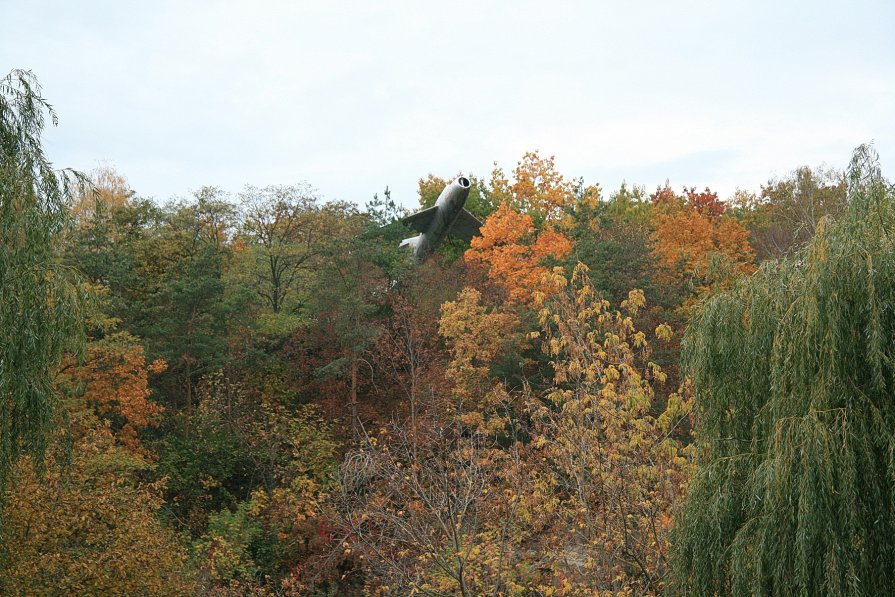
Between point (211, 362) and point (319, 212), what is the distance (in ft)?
23.4

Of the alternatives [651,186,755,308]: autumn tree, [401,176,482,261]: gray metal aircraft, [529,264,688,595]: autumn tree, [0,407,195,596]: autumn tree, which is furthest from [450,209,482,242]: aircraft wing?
[529,264,688,595]: autumn tree

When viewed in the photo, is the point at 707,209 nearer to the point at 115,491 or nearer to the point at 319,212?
the point at 319,212

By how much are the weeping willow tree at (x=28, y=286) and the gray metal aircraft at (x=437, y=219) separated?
2126 centimetres

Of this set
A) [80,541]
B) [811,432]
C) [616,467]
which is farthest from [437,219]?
[811,432]

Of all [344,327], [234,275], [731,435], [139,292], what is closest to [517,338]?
[344,327]

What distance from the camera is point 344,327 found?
2211 centimetres

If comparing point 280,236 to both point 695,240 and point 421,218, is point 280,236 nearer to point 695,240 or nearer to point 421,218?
point 421,218

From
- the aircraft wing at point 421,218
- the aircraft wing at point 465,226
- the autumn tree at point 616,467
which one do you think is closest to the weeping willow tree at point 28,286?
the autumn tree at point 616,467

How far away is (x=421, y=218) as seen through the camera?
3164cm

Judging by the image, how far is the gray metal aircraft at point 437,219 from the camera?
102 ft

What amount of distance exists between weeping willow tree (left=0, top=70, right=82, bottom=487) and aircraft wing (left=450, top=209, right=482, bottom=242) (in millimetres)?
24077

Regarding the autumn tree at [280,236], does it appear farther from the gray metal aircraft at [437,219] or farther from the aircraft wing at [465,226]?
the aircraft wing at [465,226]

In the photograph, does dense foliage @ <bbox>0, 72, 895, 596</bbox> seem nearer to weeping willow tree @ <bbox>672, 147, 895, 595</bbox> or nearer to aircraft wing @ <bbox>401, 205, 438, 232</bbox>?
weeping willow tree @ <bbox>672, 147, 895, 595</bbox>

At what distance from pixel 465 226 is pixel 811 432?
27.1m
